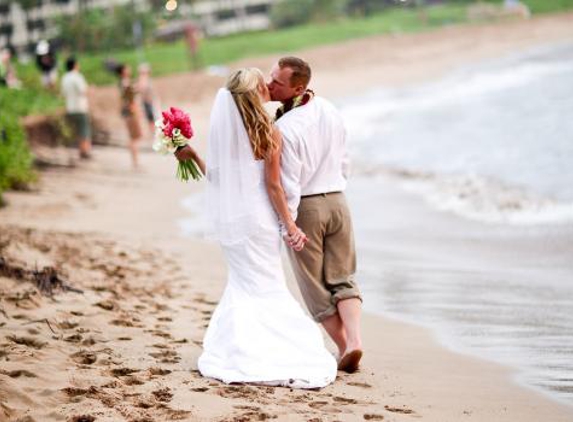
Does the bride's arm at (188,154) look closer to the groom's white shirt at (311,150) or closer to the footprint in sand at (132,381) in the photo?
the groom's white shirt at (311,150)

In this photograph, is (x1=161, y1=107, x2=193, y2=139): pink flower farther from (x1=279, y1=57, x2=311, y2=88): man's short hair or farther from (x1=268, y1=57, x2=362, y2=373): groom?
(x1=279, y1=57, x2=311, y2=88): man's short hair

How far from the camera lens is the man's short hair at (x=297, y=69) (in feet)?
18.8

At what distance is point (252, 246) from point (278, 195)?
327mm

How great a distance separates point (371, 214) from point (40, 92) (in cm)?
1975

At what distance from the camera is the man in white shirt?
18266 millimetres

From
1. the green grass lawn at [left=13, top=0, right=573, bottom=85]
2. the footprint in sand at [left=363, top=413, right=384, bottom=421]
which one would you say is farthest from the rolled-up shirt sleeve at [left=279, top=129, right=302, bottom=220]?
Answer: the green grass lawn at [left=13, top=0, right=573, bottom=85]

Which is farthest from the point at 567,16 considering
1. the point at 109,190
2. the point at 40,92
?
the point at 109,190

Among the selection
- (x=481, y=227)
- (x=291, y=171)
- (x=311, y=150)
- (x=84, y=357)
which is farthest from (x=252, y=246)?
(x=481, y=227)

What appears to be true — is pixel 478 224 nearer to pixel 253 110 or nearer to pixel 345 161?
pixel 345 161

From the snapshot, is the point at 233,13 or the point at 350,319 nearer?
the point at 350,319

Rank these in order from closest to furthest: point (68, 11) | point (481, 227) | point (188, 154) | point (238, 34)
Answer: point (188, 154) < point (481, 227) < point (238, 34) < point (68, 11)

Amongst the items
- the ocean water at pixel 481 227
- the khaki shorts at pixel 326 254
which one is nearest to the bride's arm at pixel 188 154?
the khaki shorts at pixel 326 254

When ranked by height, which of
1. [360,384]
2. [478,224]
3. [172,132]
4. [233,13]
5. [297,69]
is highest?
[297,69]

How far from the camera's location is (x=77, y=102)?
1848 cm
